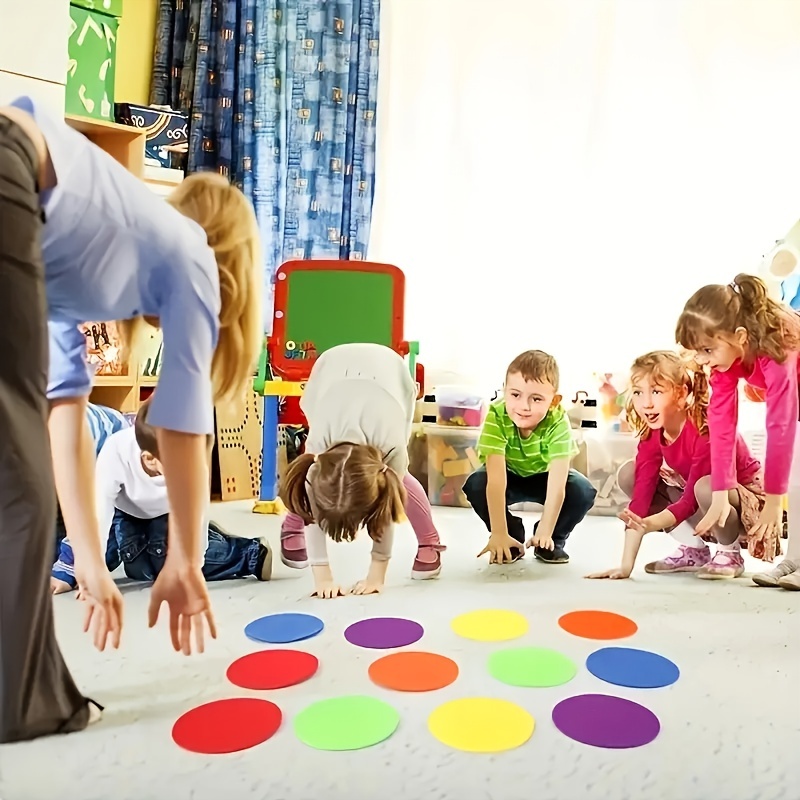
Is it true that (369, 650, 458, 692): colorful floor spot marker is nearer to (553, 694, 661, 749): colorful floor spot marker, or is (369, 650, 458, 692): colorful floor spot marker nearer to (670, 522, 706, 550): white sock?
(553, 694, 661, 749): colorful floor spot marker

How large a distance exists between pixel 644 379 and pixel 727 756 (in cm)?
83

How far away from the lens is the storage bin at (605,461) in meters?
2.05

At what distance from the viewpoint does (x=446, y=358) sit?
6.54 ft

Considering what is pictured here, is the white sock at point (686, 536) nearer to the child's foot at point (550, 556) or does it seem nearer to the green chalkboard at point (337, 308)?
the child's foot at point (550, 556)

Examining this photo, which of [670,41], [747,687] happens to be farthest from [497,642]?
Result: [670,41]

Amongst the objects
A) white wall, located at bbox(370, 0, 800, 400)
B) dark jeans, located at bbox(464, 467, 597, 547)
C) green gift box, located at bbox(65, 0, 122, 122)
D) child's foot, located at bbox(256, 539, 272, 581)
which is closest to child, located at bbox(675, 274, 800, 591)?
dark jeans, located at bbox(464, 467, 597, 547)

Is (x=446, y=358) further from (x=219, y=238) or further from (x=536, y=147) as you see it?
(x=219, y=238)

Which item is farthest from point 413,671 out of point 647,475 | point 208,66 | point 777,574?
point 208,66

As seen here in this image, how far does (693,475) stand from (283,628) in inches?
35.2

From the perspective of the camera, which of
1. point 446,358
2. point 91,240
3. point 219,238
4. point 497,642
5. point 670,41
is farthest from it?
point 670,41

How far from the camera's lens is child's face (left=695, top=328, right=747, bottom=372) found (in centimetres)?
161

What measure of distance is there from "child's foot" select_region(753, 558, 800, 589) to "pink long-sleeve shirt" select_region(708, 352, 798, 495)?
6.2 inches

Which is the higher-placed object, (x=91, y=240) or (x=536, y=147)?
(x=536, y=147)

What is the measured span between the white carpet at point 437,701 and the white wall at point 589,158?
2.25 feet
